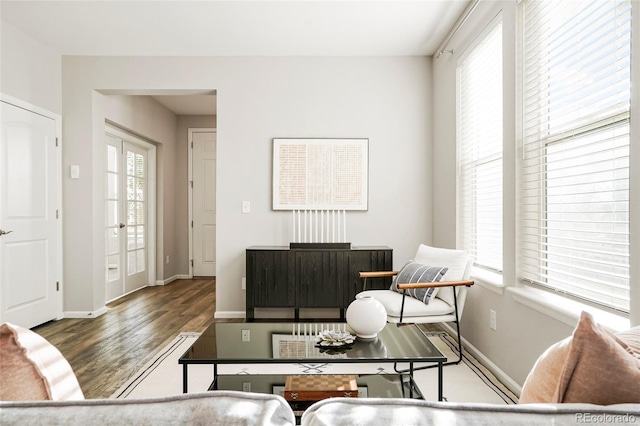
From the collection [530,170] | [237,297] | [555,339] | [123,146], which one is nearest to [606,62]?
[530,170]

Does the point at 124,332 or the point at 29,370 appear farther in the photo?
the point at 124,332

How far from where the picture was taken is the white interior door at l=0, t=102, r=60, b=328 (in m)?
3.32

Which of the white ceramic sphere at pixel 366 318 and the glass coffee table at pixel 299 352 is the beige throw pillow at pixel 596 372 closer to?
the glass coffee table at pixel 299 352

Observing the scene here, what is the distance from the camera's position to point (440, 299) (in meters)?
2.88

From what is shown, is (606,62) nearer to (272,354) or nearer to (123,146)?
(272,354)

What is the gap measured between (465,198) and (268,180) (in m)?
1.90

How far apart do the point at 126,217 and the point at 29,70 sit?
208cm

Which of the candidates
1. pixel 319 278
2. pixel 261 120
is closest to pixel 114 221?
pixel 261 120

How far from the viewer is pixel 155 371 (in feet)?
8.59

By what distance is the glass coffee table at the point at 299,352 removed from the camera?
1.74 metres

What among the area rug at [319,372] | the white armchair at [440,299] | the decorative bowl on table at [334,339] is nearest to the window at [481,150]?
the white armchair at [440,299]

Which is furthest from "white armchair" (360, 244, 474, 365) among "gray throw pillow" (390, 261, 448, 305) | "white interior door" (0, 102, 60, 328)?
"white interior door" (0, 102, 60, 328)

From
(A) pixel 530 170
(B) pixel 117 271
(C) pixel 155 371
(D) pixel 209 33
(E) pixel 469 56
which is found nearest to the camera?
Result: (A) pixel 530 170

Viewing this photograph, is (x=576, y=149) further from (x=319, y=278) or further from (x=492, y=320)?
(x=319, y=278)
